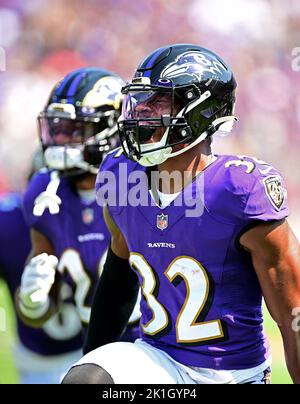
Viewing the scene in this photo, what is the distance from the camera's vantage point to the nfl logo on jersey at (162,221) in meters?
2.06

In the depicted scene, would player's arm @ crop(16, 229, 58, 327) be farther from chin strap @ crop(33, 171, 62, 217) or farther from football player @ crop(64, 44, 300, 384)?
football player @ crop(64, 44, 300, 384)

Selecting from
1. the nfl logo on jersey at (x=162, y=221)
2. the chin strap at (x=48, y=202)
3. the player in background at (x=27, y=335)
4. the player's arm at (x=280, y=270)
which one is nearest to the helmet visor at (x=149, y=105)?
the nfl logo on jersey at (x=162, y=221)

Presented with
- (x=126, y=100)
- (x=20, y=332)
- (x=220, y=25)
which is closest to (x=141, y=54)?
(x=220, y=25)

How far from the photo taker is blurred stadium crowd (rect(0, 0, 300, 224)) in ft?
27.1

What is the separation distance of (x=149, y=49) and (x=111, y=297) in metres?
6.61

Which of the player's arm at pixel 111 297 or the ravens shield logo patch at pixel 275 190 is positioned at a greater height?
the ravens shield logo patch at pixel 275 190

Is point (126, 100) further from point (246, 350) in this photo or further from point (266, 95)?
point (266, 95)

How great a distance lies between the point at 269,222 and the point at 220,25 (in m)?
6.78

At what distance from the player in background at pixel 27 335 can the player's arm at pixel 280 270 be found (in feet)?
6.03

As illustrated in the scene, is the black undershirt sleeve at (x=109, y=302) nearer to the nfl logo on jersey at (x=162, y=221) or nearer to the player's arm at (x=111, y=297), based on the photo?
the player's arm at (x=111, y=297)

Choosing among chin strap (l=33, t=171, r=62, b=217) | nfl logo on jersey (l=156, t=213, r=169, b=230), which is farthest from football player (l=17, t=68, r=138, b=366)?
nfl logo on jersey (l=156, t=213, r=169, b=230)

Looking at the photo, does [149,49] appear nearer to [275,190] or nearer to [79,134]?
[79,134]

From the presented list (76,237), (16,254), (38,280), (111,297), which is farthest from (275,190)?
(16,254)
